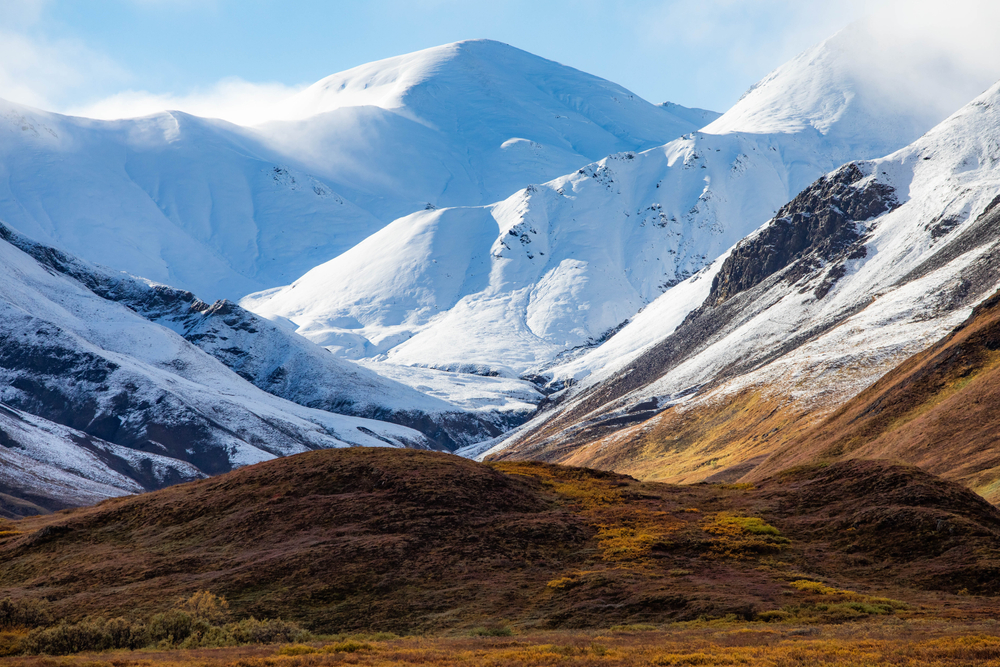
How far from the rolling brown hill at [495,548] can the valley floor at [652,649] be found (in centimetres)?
292

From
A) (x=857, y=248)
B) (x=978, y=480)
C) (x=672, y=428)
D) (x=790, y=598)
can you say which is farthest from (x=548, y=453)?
(x=790, y=598)

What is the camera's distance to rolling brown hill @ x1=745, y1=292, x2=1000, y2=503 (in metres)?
68.9

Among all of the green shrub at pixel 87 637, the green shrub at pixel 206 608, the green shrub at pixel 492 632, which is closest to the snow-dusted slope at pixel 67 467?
the green shrub at pixel 206 608

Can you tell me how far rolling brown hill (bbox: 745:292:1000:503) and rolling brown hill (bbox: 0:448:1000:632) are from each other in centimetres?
1723

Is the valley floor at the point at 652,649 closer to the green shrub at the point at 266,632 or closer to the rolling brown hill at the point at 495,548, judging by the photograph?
the green shrub at the point at 266,632

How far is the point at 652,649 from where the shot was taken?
29.1 m

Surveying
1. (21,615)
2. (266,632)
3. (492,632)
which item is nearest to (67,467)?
(21,615)

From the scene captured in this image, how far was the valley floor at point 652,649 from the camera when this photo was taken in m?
26.8

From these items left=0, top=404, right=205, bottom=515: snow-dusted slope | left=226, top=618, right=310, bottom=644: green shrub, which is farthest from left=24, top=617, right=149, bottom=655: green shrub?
left=0, top=404, right=205, bottom=515: snow-dusted slope

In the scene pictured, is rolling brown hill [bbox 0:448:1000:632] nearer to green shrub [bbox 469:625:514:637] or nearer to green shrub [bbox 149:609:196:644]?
green shrub [bbox 469:625:514:637]

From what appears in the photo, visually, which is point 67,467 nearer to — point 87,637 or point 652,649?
point 87,637

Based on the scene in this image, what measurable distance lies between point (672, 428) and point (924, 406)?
68.5 m

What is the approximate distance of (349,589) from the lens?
130 feet

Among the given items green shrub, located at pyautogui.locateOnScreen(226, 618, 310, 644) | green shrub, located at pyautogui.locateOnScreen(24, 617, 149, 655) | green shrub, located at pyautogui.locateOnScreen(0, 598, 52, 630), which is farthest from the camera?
green shrub, located at pyautogui.locateOnScreen(0, 598, 52, 630)
